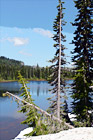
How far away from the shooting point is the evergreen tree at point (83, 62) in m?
16.8

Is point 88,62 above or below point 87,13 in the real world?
below

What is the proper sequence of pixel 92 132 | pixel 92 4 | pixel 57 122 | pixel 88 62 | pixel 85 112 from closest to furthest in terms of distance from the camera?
pixel 92 132 < pixel 57 122 < pixel 85 112 < pixel 88 62 < pixel 92 4

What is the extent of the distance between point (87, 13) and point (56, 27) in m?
4.06

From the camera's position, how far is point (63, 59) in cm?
2122

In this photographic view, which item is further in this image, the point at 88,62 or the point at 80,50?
the point at 80,50

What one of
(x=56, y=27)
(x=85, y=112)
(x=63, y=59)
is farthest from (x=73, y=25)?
(x=85, y=112)

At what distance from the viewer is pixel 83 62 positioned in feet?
57.6

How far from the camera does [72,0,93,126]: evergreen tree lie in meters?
16.8

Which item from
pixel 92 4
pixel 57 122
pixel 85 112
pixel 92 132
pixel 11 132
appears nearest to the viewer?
pixel 92 132

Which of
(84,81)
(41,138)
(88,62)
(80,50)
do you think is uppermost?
(80,50)

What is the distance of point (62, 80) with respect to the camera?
2078 centimetres

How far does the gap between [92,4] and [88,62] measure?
7.22 meters

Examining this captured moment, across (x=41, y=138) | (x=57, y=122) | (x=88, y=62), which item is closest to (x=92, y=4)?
(x=88, y=62)

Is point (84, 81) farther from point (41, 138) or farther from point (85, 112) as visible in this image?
point (41, 138)
